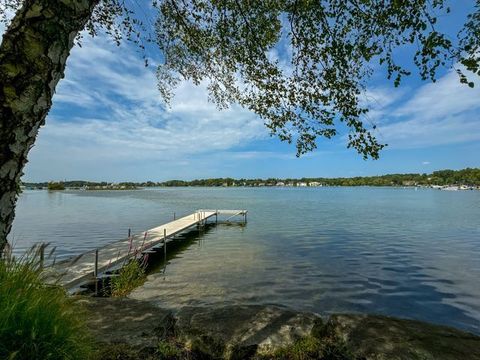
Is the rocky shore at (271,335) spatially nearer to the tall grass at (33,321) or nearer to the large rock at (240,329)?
the large rock at (240,329)

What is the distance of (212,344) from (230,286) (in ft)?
30.0

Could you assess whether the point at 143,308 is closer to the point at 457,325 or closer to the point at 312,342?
the point at 312,342

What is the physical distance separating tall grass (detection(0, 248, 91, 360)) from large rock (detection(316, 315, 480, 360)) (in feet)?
12.4

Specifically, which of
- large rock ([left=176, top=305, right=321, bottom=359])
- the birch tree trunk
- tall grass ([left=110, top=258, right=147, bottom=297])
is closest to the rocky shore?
large rock ([left=176, top=305, right=321, bottom=359])

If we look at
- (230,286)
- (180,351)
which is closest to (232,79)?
(180,351)

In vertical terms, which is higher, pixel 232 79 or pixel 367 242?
pixel 232 79

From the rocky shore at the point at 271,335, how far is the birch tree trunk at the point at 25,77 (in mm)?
2800

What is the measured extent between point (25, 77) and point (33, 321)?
2139mm

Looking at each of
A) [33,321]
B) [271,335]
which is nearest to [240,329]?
[271,335]

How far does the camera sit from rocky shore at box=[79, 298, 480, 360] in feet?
15.3

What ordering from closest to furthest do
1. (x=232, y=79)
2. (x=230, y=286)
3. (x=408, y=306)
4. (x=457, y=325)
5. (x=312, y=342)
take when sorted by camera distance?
(x=312, y=342) → (x=232, y=79) → (x=457, y=325) → (x=408, y=306) → (x=230, y=286)

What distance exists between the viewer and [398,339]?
4.97m

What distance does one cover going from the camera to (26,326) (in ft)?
9.64

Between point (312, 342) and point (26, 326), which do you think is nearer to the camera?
point (26, 326)
